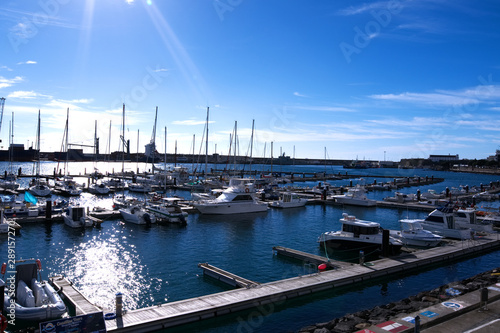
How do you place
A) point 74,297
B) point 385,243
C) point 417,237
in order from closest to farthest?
point 74,297
point 385,243
point 417,237

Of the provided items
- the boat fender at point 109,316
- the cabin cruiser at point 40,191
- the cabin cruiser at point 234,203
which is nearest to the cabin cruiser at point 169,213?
the cabin cruiser at point 234,203

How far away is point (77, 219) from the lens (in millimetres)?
36156

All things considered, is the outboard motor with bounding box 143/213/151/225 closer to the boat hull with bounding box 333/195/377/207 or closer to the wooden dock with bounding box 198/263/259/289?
the wooden dock with bounding box 198/263/259/289

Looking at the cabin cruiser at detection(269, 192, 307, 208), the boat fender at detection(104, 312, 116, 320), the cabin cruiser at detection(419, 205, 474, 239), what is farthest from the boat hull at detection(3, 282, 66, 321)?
the cabin cruiser at detection(269, 192, 307, 208)

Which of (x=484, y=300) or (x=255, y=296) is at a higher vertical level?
(x=484, y=300)

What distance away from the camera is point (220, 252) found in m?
29.1

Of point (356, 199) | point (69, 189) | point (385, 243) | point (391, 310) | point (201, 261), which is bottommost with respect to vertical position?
point (201, 261)

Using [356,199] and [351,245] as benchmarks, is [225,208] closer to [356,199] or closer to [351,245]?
[351,245]

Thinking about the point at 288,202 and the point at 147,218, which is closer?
the point at 147,218

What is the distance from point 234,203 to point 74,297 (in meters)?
31.1

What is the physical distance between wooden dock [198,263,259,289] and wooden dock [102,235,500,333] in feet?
2.41

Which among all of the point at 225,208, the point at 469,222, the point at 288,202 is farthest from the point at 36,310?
the point at 288,202

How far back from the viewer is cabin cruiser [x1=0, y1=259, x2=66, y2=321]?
49.8 feet

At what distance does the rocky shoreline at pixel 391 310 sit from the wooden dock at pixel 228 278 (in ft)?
15.0
